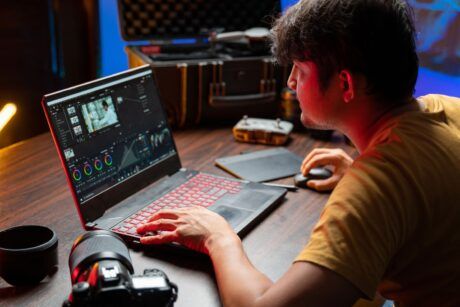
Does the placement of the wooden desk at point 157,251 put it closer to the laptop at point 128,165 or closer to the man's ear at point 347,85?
the laptop at point 128,165


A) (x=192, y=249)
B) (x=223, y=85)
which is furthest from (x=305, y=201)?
(x=223, y=85)

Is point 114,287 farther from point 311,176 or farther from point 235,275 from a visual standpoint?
point 311,176

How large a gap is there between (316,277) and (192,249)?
0.35 m

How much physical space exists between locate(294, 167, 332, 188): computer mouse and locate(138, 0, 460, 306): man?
38 cm

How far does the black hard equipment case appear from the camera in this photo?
195cm

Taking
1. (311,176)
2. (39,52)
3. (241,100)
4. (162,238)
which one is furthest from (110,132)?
(39,52)

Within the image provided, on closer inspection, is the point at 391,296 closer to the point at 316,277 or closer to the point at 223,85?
the point at 316,277

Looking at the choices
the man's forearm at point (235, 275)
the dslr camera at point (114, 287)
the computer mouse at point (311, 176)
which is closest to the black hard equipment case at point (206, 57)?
the computer mouse at point (311, 176)

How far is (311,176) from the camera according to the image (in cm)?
149

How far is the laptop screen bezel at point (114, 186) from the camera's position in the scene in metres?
1.16

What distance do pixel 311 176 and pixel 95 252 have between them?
28.5 inches

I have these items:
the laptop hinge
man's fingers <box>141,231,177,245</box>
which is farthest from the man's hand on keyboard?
the laptop hinge

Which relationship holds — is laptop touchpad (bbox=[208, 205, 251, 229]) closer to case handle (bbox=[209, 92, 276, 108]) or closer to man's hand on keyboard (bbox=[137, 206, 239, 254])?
man's hand on keyboard (bbox=[137, 206, 239, 254])

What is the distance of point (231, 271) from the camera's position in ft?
3.24
